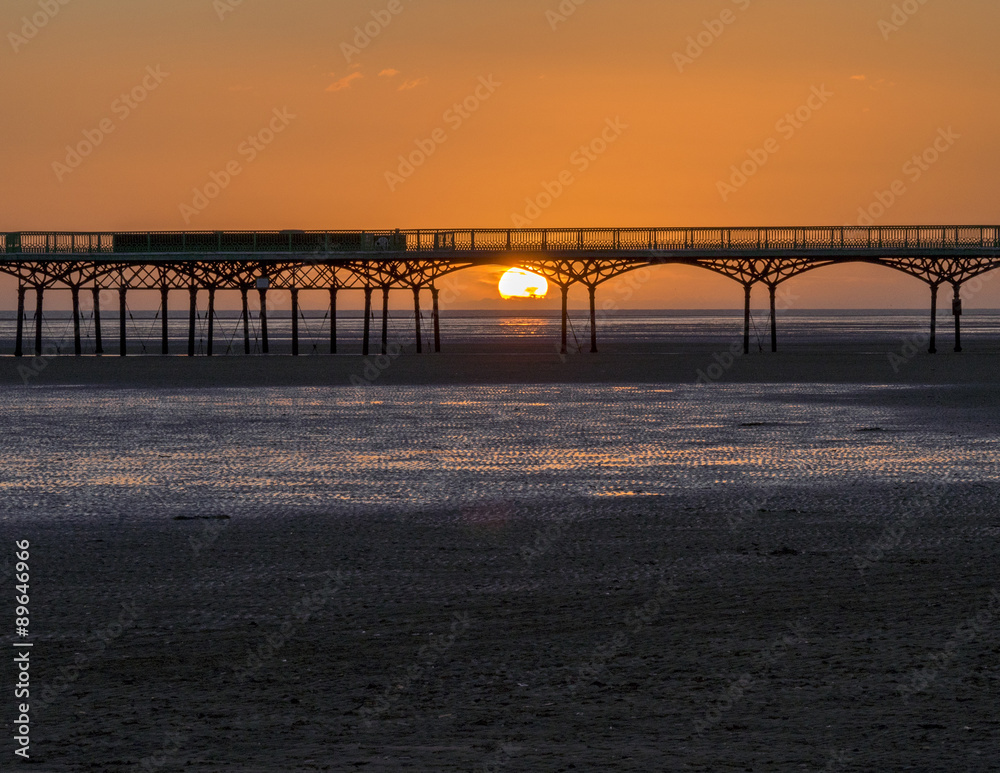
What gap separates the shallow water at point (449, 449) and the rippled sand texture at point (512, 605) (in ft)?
0.38

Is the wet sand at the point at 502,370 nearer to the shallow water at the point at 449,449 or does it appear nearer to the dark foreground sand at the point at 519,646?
the shallow water at the point at 449,449

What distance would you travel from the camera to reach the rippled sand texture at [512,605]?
615 centimetres

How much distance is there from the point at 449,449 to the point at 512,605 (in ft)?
32.1

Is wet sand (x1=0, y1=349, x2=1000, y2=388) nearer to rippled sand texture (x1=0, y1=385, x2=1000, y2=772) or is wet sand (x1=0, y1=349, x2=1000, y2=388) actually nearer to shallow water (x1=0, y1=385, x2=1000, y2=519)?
shallow water (x1=0, y1=385, x2=1000, y2=519)

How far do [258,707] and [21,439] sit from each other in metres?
14.9

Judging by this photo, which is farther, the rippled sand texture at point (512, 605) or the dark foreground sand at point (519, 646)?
the rippled sand texture at point (512, 605)

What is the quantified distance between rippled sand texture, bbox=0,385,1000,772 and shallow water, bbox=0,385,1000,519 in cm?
12

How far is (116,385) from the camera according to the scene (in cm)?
3444

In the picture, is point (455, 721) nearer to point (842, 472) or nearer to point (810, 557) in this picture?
point (810, 557)

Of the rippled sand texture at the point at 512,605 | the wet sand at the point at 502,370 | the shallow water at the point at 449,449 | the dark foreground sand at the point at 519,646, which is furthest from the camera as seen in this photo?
the wet sand at the point at 502,370

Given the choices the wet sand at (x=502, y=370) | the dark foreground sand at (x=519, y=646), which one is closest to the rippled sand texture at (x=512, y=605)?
the dark foreground sand at (x=519, y=646)

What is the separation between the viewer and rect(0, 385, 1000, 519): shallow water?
14094 millimetres

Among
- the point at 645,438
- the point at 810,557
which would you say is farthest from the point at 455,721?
the point at 645,438

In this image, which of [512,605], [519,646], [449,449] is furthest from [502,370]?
[519,646]
